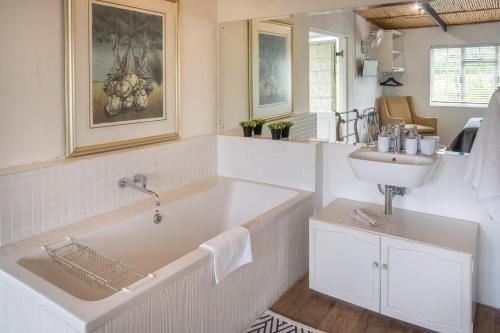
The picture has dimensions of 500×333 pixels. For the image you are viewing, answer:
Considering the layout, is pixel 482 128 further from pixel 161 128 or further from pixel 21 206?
pixel 21 206

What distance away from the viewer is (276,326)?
2.43 metres

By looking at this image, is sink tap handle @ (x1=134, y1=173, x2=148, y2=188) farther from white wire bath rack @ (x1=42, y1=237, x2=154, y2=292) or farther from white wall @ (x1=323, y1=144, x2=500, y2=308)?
white wall @ (x1=323, y1=144, x2=500, y2=308)

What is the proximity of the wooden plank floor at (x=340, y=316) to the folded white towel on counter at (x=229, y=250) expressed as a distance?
1.85 ft

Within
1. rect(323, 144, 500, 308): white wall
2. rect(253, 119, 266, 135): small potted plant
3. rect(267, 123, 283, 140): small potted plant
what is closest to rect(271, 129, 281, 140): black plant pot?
rect(267, 123, 283, 140): small potted plant

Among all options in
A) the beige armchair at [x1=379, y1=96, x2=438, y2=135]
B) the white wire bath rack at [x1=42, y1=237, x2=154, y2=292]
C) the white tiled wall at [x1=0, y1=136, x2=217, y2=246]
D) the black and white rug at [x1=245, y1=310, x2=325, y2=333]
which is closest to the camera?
the white wire bath rack at [x1=42, y1=237, x2=154, y2=292]

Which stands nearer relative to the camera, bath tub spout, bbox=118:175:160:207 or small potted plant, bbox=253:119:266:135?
bath tub spout, bbox=118:175:160:207

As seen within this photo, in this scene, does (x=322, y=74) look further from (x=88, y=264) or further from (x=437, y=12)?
(x=88, y=264)

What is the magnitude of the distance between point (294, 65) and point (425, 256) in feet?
5.75

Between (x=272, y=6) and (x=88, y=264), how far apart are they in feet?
7.31

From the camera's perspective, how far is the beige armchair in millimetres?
2664

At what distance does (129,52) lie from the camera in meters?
2.71

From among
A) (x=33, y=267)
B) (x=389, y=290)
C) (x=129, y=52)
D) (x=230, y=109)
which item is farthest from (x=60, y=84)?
(x=389, y=290)

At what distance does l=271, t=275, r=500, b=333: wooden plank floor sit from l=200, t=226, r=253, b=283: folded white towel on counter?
56cm

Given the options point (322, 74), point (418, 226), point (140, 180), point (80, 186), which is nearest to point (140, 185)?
point (140, 180)
